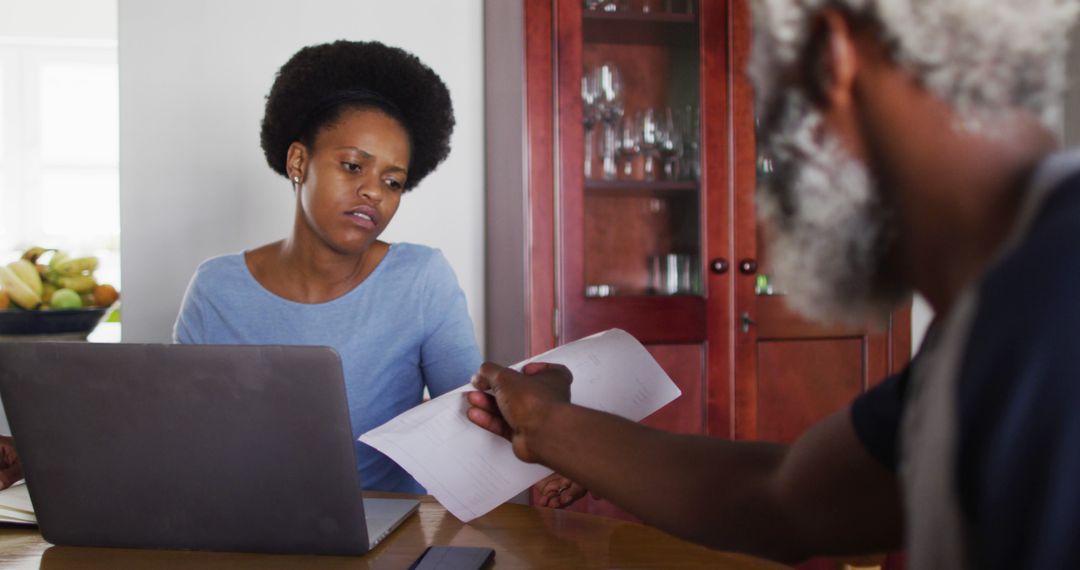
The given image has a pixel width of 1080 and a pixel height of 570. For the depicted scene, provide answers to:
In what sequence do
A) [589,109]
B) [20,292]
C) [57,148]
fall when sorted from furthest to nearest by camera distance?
[57,148] → [589,109] → [20,292]

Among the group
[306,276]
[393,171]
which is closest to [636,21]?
[393,171]

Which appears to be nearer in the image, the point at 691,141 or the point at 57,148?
the point at 691,141

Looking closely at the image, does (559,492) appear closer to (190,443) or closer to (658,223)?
(190,443)

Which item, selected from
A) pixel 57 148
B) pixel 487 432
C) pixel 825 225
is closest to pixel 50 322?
pixel 487 432

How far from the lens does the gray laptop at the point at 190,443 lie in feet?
Result: 3.30

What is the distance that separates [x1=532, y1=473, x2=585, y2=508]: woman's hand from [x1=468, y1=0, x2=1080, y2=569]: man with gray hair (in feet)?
2.43

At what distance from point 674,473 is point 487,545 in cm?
28

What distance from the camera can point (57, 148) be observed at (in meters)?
4.64

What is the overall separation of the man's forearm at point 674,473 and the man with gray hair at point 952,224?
0.79ft

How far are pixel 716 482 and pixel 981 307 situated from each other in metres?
0.60

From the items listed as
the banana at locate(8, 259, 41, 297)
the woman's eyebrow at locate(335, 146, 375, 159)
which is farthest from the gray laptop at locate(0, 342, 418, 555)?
the banana at locate(8, 259, 41, 297)

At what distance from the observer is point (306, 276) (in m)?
1.87

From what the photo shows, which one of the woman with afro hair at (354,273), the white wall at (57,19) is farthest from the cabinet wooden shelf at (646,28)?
the white wall at (57,19)

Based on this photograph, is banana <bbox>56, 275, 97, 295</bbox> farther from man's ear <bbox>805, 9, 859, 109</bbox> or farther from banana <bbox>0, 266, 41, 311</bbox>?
man's ear <bbox>805, 9, 859, 109</bbox>
